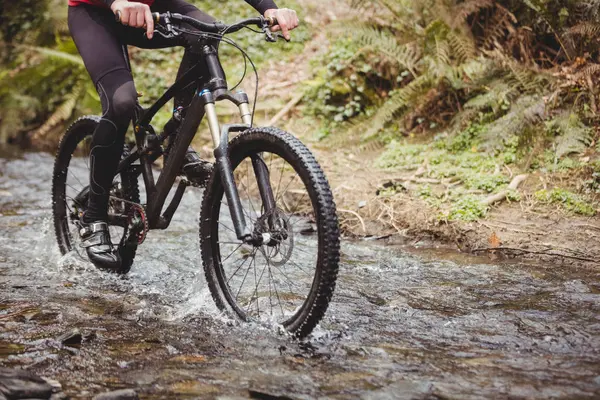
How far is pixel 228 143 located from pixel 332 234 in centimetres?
79

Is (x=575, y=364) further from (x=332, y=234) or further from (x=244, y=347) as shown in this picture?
(x=244, y=347)

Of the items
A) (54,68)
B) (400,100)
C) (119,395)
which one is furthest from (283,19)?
(54,68)

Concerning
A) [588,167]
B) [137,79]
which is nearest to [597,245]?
[588,167]

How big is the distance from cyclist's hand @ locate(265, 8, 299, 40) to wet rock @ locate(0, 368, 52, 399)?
2064 millimetres

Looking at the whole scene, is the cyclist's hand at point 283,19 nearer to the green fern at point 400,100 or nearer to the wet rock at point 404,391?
the wet rock at point 404,391

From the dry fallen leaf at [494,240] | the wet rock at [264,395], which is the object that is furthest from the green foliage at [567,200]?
the wet rock at [264,395]

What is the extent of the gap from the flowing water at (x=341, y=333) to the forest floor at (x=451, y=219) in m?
0.27

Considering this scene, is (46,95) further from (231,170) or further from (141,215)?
(231,170)

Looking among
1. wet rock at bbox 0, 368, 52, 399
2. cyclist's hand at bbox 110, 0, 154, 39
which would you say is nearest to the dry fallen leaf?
cyclist's hand at bbox 110, 0, 154, 39

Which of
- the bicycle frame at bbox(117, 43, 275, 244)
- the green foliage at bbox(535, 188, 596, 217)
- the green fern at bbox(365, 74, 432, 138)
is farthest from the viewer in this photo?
the green fern at bbox(365, 74, 432, 138)

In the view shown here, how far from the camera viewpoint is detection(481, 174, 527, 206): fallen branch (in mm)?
5090

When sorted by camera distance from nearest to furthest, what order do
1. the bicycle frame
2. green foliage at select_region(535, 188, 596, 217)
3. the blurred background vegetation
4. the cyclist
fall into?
the bicycle frame < the cyclist < green foliage at select_region(535, 188, 596, 217) < the blurred background vegetation

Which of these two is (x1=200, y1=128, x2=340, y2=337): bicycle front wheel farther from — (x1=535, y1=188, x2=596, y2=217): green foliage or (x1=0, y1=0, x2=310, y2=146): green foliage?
(x1=0, y1=0, x2=310, y2=146): green foliage

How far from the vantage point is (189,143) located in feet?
11.5
